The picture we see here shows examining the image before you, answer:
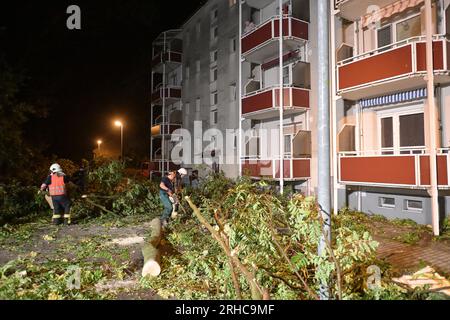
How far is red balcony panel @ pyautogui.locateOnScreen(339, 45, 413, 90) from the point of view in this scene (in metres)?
9.80

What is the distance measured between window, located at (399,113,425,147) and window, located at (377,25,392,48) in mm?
2846

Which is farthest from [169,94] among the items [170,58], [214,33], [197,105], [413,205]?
[413,205]

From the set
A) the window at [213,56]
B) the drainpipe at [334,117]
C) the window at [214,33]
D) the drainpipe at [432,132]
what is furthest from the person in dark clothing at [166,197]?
the window at [214,33]

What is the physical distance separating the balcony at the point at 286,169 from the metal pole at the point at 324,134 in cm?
1006

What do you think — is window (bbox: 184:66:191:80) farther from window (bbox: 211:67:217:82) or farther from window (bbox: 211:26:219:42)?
window (bbox: 211:26:219:42)

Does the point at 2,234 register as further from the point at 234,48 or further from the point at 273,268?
the point at 234,48

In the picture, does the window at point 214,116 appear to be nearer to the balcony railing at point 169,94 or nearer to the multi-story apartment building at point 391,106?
the balcony railing at point 169,94

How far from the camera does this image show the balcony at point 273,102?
48.8 ft

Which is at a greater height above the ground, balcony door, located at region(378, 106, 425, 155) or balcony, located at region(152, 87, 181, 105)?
balcony, located at region(152, 87, 181, 105)

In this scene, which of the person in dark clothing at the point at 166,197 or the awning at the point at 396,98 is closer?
the person in dark clothing at the point at 166,197

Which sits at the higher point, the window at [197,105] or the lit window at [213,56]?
the lit window at [213,56]

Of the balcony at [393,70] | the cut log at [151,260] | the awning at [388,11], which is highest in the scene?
the awning at [388,11]

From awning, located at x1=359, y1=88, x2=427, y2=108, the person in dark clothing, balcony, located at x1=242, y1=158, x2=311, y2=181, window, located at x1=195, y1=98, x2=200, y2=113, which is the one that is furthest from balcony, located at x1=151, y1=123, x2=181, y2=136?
awning, located at x1=359, y1=88, x2=427, y2=108

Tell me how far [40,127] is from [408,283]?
22.5 metres
